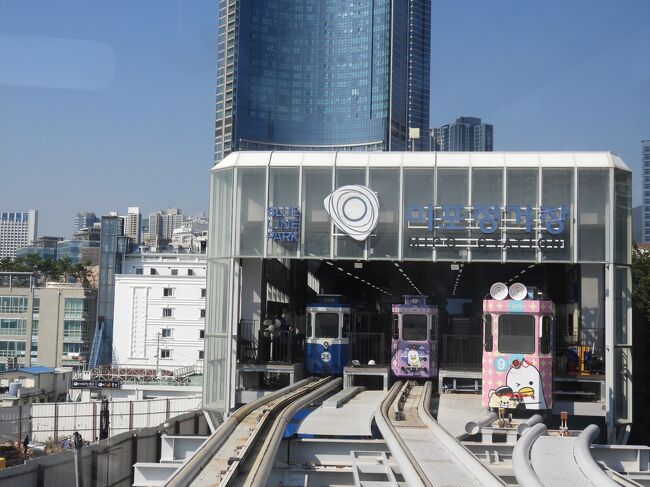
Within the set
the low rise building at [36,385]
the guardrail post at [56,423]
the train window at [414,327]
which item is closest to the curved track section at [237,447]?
the train window at [414,327]

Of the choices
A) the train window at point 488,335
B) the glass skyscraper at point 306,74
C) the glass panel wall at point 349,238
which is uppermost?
the glass skyscraper at point 306,74

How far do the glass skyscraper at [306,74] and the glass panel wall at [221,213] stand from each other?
136387 millimetres

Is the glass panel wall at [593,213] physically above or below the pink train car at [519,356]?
above

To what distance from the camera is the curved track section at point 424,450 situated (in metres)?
12.0

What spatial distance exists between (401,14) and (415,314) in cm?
15849

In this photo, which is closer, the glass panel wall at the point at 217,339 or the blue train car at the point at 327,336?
the glass panel wall at the point at 217,339

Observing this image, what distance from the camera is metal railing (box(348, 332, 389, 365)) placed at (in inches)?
1167

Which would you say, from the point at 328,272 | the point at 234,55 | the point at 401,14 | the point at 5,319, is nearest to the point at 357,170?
the point at 328,272

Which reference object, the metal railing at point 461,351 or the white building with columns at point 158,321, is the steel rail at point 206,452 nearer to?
the metal railing at point 461,351

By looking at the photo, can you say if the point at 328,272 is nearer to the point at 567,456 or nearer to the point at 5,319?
the point at 567,456

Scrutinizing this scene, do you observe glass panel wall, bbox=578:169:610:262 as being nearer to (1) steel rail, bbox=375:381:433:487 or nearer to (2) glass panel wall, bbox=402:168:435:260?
(2) glass panel wall, bbox=402:168:435:260

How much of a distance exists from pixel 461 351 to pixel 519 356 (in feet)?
35.2

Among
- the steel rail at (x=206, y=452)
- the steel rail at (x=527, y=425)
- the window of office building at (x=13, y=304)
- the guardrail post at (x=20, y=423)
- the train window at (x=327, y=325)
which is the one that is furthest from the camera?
the window of office building at (x=13, y=304)

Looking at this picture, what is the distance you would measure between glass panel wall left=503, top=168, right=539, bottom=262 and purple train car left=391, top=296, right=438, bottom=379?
5227 millimetres
